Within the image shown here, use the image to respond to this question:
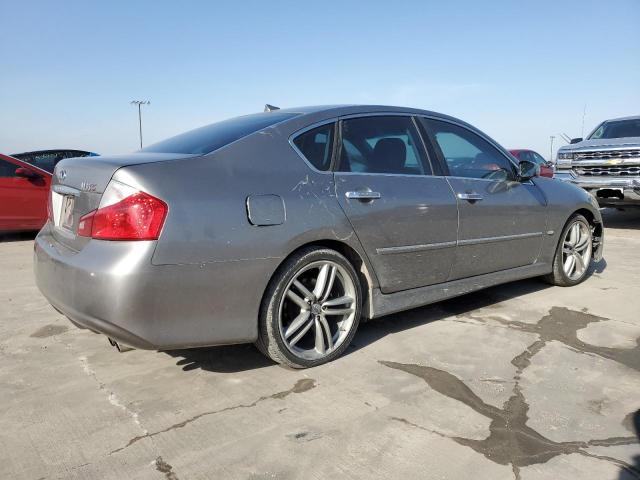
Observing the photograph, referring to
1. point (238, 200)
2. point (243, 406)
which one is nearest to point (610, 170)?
point (238, 200)

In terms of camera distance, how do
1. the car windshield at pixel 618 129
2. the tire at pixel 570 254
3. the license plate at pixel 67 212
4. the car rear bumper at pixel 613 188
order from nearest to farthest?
the license plate at pixel 67 212
the tire at pixel 570 254
the car rear bumper at pixel 613 188
the car windshield at pixel 618 129

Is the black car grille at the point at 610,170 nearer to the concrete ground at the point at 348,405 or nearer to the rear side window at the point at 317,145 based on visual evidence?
the concrete ground at the point at 348,405

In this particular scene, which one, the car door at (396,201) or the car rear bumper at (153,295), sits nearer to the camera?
the car rear bumper at (153,295)

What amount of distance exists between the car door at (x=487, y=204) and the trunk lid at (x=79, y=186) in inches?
77.5

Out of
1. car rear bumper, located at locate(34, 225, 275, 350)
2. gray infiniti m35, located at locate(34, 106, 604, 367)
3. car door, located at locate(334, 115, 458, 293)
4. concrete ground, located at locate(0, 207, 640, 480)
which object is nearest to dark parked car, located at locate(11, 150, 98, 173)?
concrete ground, located at locate(0, 207, 640, 480)

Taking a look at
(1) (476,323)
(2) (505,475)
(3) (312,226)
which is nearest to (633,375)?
(1) (476,323)

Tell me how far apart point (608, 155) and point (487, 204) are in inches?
239

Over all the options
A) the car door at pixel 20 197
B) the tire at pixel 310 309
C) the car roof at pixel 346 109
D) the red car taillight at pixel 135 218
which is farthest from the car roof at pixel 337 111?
the car door at pixel 20 197

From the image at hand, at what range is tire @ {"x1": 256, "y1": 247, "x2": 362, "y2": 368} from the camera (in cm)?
278

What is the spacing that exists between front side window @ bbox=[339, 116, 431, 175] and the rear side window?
97mm

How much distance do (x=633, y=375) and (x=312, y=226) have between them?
6.49 feet

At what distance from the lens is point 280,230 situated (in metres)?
2.70

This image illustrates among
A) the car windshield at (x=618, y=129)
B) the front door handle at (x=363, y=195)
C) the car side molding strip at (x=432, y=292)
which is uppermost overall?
the car windshield at (x=618, y=129)

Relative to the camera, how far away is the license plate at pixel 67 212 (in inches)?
108
